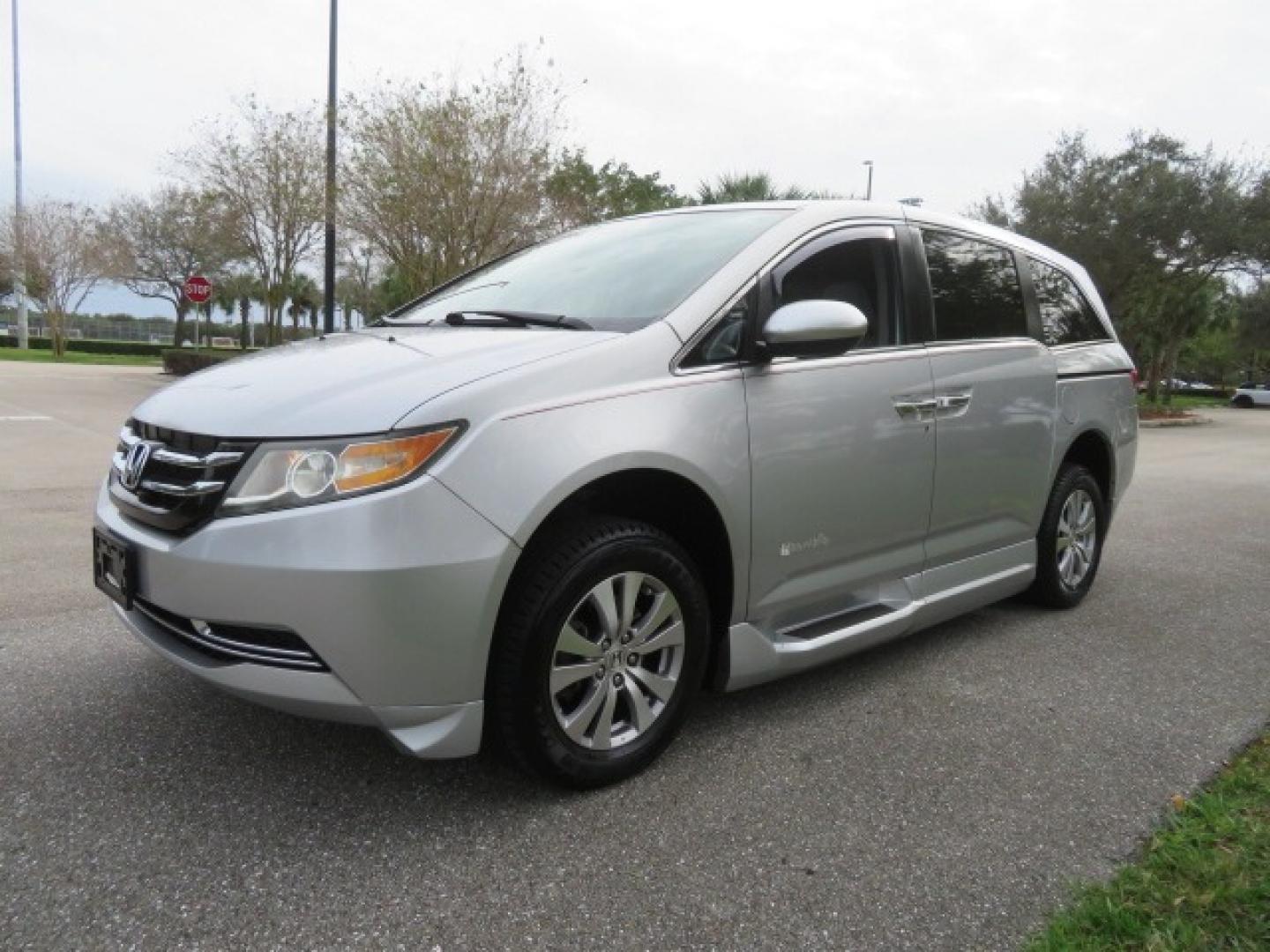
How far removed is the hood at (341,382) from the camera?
2.11 m

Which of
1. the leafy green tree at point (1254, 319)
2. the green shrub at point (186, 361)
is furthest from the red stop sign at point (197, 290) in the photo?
the leafy green tree at point (1254, 319)

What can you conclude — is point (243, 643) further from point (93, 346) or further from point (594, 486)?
point (93, 346)

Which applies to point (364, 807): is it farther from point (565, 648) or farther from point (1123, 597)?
point (1123, 597)

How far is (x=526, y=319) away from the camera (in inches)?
110

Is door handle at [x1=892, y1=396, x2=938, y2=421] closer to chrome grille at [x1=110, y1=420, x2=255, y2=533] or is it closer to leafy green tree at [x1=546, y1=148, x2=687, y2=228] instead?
chrome grille at [x1=110, y1=420, x2=255, y2=533]

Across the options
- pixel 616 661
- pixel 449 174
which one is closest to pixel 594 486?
pixel 616 661

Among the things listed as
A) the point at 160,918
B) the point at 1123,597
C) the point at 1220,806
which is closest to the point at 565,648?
the point at 160,918

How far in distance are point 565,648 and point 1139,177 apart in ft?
81.8

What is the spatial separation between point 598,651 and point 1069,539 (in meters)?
2.79

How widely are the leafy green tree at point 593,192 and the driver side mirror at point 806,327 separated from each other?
14.0 metres

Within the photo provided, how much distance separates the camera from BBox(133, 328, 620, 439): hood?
2.11 meters

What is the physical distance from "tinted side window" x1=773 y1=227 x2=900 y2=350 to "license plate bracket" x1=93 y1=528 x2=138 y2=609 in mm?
1969

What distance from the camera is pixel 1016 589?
387 cm

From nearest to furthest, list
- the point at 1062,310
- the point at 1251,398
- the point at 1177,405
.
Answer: the point at 1062,310, the point at 1177,405, the point at 1251,398
